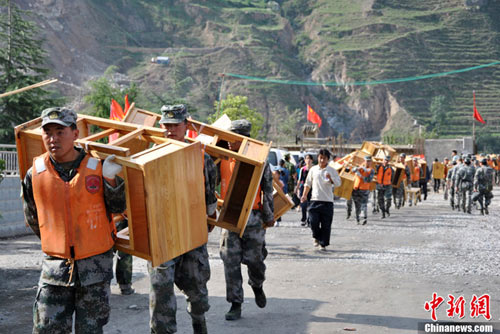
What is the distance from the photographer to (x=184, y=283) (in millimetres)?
5535

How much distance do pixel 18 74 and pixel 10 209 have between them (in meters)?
14.2

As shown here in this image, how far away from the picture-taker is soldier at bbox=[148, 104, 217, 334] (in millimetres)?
5223

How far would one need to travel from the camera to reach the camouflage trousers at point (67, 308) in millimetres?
4277

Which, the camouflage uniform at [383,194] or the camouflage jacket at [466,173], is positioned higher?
the camouflage jacket at [466,173]

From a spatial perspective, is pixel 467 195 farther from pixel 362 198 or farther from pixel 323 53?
pixel 323 53

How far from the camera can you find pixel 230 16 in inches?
6043

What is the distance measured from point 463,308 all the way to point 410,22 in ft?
468

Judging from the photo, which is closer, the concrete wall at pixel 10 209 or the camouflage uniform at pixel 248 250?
the camouflage uniform at pixel 248 250

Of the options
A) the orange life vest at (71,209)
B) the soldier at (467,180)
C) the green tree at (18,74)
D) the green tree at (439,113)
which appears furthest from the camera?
the green tree at (439,113)

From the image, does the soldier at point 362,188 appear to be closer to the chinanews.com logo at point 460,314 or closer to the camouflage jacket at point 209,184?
the chinanews.com logo at point 460,314

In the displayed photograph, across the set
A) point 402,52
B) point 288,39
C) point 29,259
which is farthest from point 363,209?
point 288,39

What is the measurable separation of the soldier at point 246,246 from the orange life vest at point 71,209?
2.54 m

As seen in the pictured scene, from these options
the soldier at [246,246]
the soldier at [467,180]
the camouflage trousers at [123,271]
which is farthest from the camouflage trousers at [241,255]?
the soldier at [467,180]

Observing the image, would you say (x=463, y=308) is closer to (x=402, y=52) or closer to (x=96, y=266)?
(x=96, y=266)
